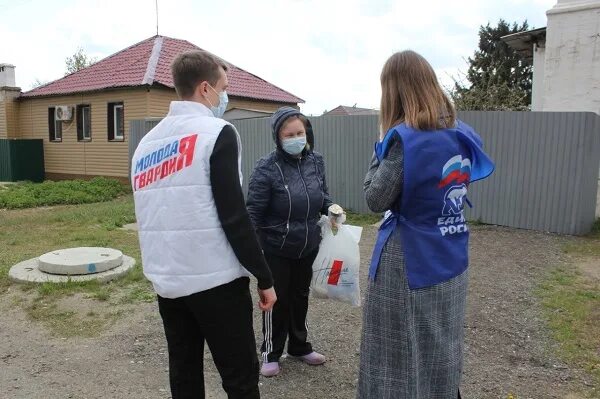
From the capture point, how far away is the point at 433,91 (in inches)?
90.2

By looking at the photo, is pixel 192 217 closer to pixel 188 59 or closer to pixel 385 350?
pixel 188 59

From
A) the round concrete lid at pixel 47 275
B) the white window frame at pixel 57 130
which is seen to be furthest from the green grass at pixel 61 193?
the round concrete lid at pixel 47 275

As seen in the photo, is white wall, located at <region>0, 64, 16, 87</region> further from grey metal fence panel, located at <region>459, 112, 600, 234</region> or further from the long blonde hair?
the long blonde hair

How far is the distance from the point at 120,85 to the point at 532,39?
1156 centimetres

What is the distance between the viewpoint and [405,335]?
233 centimetres

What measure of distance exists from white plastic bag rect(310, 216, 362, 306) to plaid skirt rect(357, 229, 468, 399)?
2.84ft

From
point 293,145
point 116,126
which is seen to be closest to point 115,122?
point 116,126

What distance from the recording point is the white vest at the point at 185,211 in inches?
84.4

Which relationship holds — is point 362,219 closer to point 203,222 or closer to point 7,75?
point 203,222

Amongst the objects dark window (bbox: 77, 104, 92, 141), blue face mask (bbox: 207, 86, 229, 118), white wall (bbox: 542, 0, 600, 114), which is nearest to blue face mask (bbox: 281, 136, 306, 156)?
blue face mask (bbox: 207, 86, 229, 118)

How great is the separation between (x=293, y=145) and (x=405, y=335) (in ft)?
4.92

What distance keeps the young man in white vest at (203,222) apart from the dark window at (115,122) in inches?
622

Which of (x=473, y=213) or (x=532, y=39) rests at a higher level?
(x=532, y=39)

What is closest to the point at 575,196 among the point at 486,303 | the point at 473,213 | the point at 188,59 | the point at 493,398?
the point at 473,213
